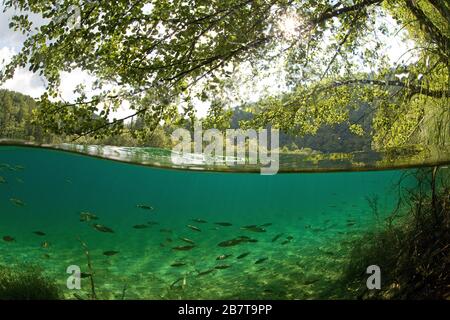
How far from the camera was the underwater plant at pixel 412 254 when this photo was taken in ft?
19.3

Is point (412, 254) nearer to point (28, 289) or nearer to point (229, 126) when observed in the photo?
point (229, 126)

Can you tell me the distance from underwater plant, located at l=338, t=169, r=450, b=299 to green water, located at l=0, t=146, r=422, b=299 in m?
0.57

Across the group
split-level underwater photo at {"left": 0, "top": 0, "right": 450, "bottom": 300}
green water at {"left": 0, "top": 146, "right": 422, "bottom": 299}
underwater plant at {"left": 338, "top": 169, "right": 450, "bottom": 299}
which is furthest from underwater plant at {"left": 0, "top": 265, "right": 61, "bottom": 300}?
underwater plant at {"left": 338, "top": 169, "right": 450, "bottom": 299}

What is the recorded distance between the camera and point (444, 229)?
6285 millimetres

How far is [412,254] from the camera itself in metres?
6.37

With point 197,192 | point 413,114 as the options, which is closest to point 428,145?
point 413,114

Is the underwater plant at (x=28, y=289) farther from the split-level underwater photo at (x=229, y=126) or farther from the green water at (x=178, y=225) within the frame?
the green water at (x=178, y=225)

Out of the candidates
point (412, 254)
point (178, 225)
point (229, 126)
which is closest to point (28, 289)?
point (229, 126)

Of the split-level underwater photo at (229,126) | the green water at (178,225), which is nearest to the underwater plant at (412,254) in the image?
the split-level underwater photo at (229,126)

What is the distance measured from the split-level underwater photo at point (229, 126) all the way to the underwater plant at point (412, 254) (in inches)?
1.2

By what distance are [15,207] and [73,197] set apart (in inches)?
89.8

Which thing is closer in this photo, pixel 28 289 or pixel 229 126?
pixel 28 289

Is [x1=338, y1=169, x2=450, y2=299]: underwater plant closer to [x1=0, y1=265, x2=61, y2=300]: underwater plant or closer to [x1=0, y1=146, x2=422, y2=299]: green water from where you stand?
[x1=0, y1=146, x2=422, y2=299]: green water

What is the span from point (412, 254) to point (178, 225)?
938cm
